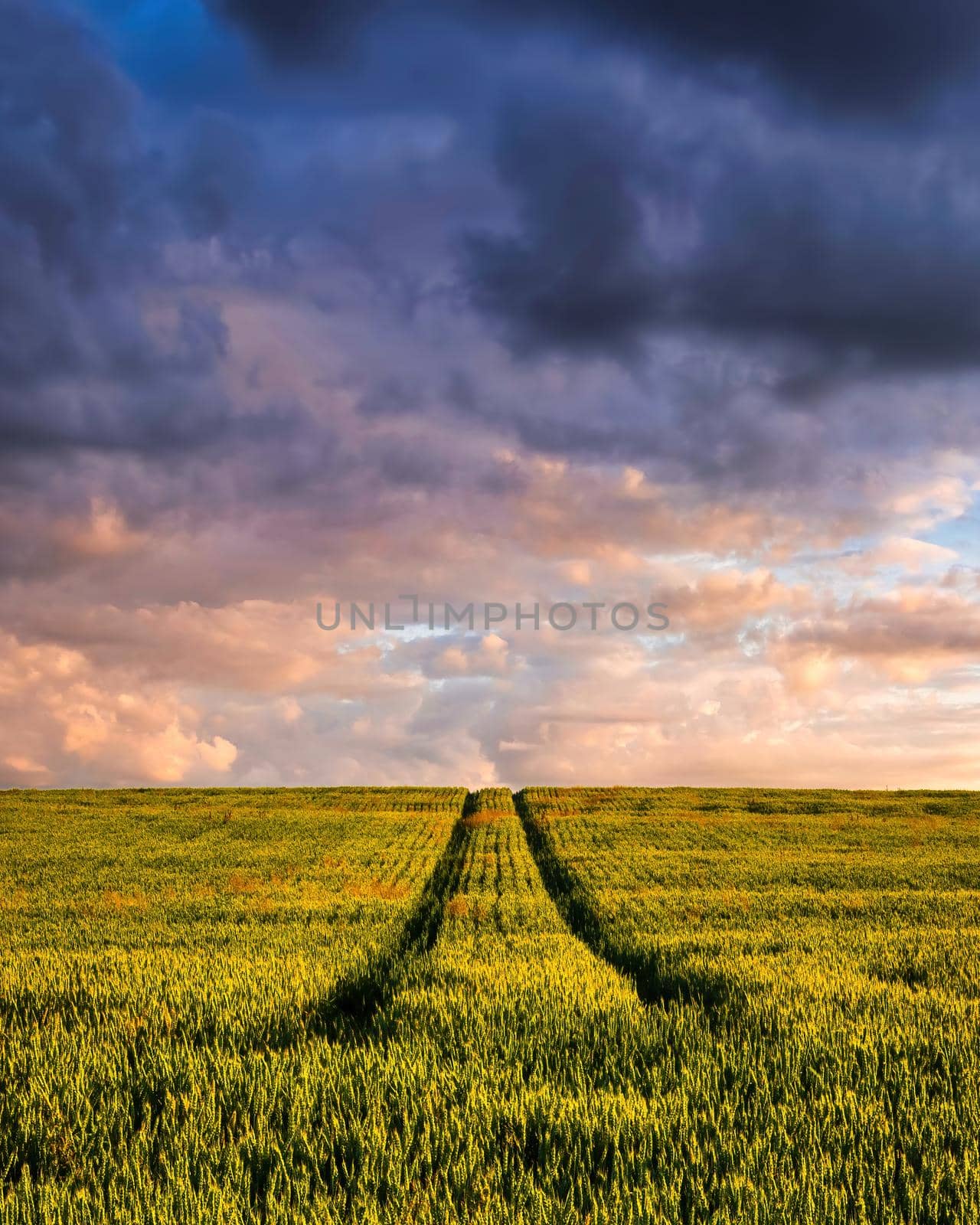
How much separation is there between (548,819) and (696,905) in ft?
91.6

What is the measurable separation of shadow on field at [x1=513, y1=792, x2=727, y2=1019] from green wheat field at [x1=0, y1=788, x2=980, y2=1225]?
0.08m

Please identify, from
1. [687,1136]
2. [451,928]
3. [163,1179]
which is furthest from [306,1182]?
[451,928]

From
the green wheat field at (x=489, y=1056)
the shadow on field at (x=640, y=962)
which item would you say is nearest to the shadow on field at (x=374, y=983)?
the green wheat field at (x=489, y=1056)

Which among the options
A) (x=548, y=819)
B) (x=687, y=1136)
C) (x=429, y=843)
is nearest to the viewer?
(x=687, y=1136)

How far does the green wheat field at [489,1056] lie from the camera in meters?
5.22

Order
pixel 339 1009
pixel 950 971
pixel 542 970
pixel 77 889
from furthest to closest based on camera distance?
1. pixel 77 889
2. pixel 950 971
3. pixel 542 970
4. pixel 339 1009

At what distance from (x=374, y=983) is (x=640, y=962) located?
200 inches

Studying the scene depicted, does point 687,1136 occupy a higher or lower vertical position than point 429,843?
higher

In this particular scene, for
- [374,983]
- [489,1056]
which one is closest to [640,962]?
[374,983]

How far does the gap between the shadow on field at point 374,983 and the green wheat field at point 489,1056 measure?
7 centimetres

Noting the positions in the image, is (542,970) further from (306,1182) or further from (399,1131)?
(306,1182)

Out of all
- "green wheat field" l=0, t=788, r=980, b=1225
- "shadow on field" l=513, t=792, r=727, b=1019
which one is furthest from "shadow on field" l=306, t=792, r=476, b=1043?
"shadow on field" l=513, t=792, r=727, b=1019

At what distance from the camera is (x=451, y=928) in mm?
18359

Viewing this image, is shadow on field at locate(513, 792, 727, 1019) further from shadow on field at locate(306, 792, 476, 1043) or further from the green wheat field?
shadow on field at locate(306, 792, 476, 1043)
